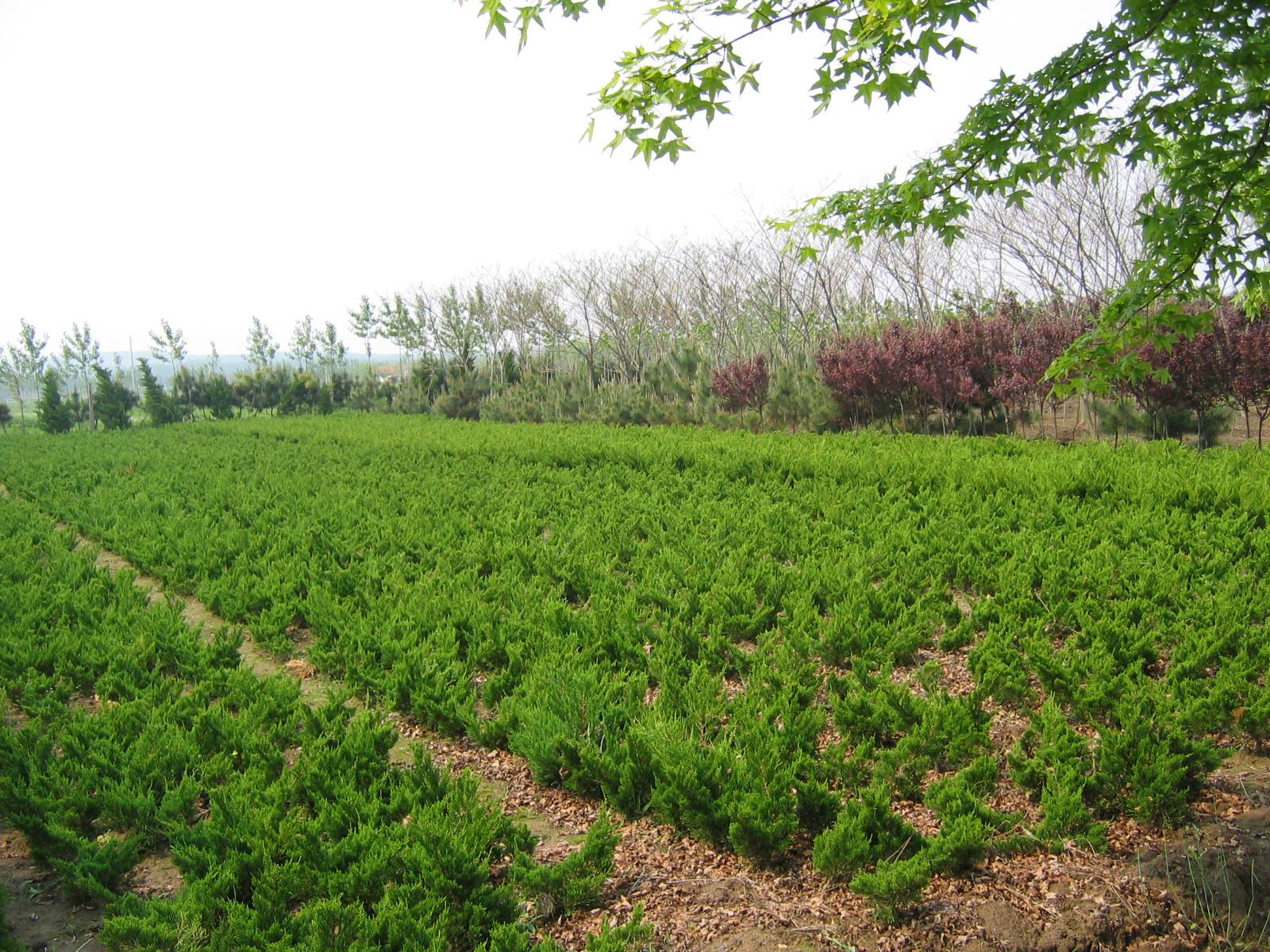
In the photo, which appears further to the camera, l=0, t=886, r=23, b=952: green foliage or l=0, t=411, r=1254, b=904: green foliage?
l=0, t=411, r=1254, b=904: green foliage

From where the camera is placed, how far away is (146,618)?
601cm

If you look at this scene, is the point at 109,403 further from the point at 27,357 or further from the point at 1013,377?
the point at 1013,377

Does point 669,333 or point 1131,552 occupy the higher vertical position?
point 669,333

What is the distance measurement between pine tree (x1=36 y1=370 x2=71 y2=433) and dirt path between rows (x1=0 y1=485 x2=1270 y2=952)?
3191 cm

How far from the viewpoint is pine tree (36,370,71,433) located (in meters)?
29.8

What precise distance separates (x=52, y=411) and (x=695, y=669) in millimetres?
33140

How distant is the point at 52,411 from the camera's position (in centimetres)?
3002

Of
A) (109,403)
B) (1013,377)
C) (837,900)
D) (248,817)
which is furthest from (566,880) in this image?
(109,403)

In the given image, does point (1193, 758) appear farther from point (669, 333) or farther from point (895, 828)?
point (669, 333)

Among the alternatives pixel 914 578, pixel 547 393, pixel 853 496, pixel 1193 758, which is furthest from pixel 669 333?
pixel 1193 758

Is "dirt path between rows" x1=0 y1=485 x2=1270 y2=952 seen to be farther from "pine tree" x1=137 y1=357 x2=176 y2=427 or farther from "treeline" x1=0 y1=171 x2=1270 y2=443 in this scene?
Answer: "pine tree" x1=137 y1=357 x2=176 y2=427

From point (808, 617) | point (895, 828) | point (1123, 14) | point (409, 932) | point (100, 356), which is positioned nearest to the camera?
point (409, 932)

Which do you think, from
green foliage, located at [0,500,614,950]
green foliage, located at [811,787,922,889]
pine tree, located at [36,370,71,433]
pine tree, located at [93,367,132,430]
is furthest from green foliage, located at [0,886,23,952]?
pine tree, located at [36,370,71,433]

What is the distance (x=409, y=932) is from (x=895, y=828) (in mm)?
1832
